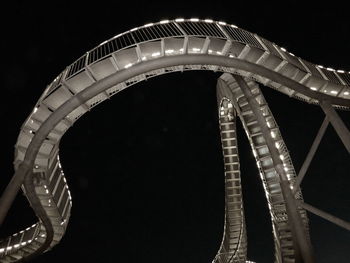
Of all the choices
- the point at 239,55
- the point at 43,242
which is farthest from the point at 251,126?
the point at 43,242

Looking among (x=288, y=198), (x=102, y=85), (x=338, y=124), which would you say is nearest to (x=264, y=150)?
(x=288, y=198)

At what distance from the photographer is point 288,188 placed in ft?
54.6

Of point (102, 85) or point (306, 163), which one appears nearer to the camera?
point (102, 85)

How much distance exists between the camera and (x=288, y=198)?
53.5 ft

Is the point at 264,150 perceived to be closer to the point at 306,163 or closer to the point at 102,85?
the point at 306,163

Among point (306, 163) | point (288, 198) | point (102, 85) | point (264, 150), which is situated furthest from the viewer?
point (264, 150)

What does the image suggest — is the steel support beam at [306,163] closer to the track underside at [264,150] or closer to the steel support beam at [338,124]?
the steel support beam at [338,124]

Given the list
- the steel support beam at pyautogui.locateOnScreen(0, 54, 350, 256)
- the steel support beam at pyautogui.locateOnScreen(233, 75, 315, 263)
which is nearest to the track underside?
the steel support beam at pyautogui.locateOnScreen(233, 75, 315, 263)

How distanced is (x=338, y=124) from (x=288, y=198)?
3.99m

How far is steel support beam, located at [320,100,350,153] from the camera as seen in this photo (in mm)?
15281

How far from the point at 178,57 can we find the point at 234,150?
1235 cm

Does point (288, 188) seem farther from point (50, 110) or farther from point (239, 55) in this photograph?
point (50, 110)

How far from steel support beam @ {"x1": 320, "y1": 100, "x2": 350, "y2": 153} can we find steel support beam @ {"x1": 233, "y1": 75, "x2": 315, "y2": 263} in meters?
2.86

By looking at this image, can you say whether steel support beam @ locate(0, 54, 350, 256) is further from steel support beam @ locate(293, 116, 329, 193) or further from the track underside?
the track underside
